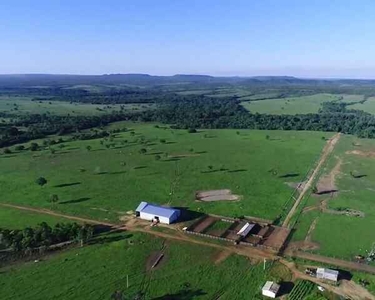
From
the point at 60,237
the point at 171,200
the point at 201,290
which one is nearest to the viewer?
the point at 201,290

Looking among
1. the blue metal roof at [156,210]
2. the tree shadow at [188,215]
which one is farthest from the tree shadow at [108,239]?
the tree shadow at [188,215]

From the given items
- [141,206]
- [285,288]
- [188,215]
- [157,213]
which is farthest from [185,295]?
[141,206]

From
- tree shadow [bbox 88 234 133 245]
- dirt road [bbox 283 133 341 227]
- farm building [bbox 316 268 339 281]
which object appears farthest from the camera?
dirt road [bbox 283 133 341 227]

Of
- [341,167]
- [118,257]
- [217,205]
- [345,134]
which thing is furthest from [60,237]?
[345,134]

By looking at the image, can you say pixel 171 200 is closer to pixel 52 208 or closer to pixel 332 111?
pixel 52 208

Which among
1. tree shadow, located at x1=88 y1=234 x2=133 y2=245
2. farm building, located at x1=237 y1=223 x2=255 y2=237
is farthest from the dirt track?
farm building, located at x1=237 y1=223 x2=255 y2=237

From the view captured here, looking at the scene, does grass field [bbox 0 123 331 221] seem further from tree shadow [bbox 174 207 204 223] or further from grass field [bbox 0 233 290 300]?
grass field [bbox 0 233 290 300]

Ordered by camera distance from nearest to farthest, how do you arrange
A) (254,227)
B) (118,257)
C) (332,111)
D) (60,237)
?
(118,257) < (60,237) < (254,227) < (332,111)
